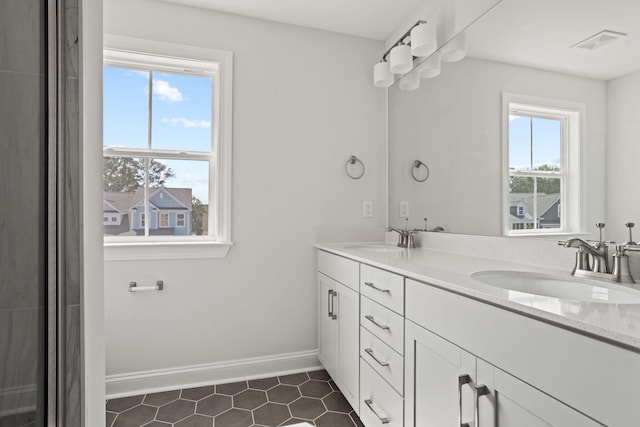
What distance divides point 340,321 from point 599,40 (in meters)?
1.68

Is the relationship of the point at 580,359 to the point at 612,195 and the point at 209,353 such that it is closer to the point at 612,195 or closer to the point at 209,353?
the point at 612,195

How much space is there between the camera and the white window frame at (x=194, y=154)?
2.05m

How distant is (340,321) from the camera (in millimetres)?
1956

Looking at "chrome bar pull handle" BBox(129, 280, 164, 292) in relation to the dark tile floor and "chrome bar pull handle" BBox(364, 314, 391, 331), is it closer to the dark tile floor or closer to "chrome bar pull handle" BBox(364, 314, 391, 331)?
the dark tile floor

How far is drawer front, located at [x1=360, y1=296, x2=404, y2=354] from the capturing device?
1.36 m

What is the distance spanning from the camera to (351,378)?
5.91 feet

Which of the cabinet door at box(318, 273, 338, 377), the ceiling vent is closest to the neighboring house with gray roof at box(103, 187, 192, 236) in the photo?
the cabinet door at box(318, 273, 338, 377)

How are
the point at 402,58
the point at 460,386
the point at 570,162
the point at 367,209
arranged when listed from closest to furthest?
1. the point at 460,386
2. the point at 570,162
3. the point at 402,58
4. the point at 367,209

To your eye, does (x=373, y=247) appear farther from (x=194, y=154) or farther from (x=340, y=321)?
(x=194, y=154)

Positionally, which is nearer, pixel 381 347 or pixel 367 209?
pixel 381 347

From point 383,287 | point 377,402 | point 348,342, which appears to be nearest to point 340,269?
point 348,342

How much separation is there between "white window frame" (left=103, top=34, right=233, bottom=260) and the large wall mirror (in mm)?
1276

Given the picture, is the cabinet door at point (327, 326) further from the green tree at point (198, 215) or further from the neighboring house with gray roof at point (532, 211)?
the neighboring house with gray roof at point (532, 211)

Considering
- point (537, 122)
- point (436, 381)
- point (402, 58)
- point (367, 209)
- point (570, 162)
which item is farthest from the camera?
point (367, 209)
